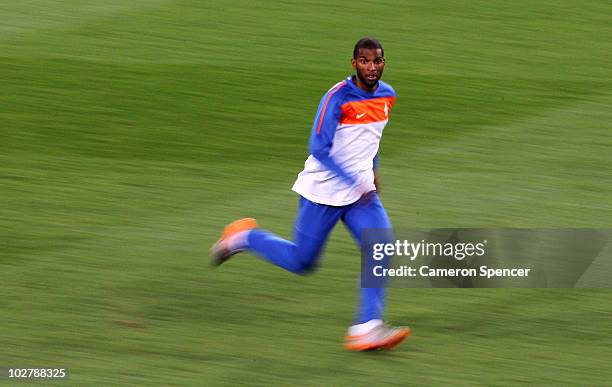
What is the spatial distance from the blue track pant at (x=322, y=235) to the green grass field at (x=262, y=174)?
1.09 ft

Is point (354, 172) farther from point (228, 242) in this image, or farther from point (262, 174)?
point (262, 174)

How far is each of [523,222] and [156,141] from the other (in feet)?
12.4

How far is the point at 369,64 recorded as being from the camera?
24.0ft

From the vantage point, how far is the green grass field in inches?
296

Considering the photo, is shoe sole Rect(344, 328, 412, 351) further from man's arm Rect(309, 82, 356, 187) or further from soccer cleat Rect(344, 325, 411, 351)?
man's arm Rect(309, 82, 356, 187)

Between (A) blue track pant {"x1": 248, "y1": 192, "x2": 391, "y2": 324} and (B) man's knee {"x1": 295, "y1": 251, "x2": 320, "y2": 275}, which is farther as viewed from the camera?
(B) man's knee {"x1": 295, "y1": 251, "x2": 320, "y2": 275}

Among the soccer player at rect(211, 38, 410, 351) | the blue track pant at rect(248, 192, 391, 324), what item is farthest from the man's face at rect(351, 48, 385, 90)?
the blue track pant at rect(248, 192, 391, 324)

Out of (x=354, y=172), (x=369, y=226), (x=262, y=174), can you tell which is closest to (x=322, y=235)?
(x=369, y=226)

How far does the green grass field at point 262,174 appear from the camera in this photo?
24.6 feet

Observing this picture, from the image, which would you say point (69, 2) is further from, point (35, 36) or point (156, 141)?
point (156, 141)

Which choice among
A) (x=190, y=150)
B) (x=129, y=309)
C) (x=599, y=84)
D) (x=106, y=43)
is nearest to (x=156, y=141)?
(x=190, y=150)

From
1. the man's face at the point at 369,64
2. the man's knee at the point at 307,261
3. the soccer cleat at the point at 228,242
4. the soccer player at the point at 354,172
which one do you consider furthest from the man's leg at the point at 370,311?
the soccer cleat at the point at 228,242

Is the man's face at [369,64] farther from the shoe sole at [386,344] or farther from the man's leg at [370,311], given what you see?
the shoe sole at [386,344]

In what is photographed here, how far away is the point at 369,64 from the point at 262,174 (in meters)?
4.04
